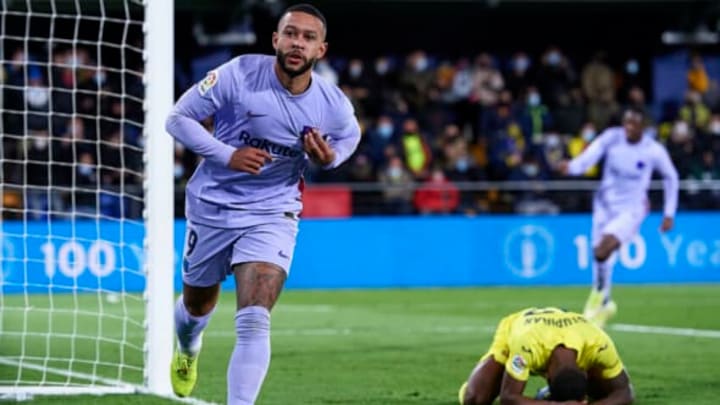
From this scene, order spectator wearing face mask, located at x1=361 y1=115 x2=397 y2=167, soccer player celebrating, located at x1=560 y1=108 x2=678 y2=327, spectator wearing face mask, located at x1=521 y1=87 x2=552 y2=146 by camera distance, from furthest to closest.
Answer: spectator wearing face mask, located at x1=521 y1=87 x2=552 y2=146, spectator wearing face mask, located at x1=361 y1=115 x2=397 y2=167, soccer player celebrating, located at x1=560 y1=108 x2=678 y2=327

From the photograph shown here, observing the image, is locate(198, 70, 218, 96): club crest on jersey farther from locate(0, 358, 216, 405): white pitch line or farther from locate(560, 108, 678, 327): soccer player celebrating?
locate(560, 108, 678, 327): soccer player celebrating

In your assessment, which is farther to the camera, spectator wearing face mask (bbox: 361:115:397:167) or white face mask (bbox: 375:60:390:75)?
white face mask (bbox: 375:60:390:75)

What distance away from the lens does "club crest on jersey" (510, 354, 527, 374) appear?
7.72 m

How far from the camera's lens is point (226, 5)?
90.0 feet

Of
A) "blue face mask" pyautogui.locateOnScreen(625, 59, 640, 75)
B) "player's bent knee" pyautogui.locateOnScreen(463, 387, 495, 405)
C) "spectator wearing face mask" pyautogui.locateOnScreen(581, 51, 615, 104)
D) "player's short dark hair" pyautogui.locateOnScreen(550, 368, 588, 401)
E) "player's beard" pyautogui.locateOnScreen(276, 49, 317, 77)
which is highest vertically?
"player's beard" pyautogui.locateOnScreen(276, 49, 317, 77)

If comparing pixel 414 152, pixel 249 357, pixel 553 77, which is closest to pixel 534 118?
pixel 553 77

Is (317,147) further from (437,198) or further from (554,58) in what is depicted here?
(554,58)

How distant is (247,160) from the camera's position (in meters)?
7.43

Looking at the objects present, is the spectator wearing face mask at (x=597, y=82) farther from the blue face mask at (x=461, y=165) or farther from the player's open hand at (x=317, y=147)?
the player's open hand at (x=317, y=147)

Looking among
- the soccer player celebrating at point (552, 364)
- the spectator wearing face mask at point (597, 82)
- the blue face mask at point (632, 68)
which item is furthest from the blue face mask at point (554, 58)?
the soccer player celebrating at point (552, 364)

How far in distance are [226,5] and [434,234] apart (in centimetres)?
668

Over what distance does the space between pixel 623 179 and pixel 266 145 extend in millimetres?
10052

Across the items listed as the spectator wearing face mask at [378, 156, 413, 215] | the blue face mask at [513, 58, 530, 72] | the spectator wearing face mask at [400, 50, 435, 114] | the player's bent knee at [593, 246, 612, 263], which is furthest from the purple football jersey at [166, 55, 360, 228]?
the blue face mask at [513, 58, 530, 72]

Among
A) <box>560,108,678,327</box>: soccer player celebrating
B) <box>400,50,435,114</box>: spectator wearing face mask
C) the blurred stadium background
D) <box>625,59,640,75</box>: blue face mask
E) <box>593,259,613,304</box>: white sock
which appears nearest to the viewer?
the blurred stadium background
